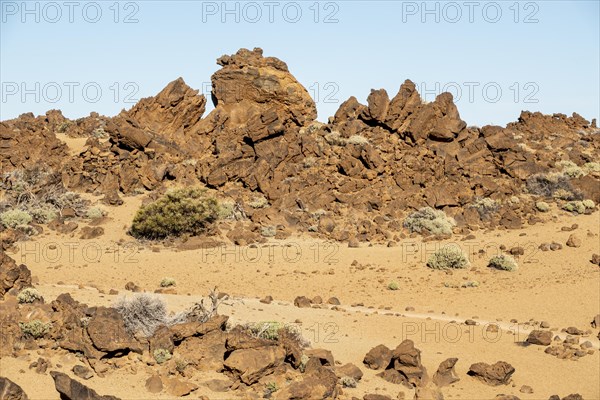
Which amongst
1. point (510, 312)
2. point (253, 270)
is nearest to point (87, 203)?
point (253, 270)

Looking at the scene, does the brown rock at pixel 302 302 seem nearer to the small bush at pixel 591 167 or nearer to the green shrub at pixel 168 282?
the green shrub at pixel 168 282

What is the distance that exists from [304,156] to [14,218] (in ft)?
47.9

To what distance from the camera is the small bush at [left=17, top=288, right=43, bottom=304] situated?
15.3 metres

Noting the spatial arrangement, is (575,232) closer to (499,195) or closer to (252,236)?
(499,195)

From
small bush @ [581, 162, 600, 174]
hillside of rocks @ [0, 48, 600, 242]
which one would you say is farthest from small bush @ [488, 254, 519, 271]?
small bush @ [581, 162, 600, 174]

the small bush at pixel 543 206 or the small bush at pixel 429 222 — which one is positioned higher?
the small bush at pixel 543 206

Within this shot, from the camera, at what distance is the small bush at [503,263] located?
88.6 feet

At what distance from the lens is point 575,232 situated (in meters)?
31.2

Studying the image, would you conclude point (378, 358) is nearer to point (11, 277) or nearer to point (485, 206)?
point (11, 277)

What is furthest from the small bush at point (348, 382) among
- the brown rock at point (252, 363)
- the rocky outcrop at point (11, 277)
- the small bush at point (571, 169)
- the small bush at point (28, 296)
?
the small bush at point (571, 169)

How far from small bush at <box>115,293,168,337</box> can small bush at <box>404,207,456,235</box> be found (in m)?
19.4

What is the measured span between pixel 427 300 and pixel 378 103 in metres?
18.4

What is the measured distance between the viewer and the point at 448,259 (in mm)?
27344

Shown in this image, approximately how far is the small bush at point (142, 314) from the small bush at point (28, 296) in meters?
1.68
